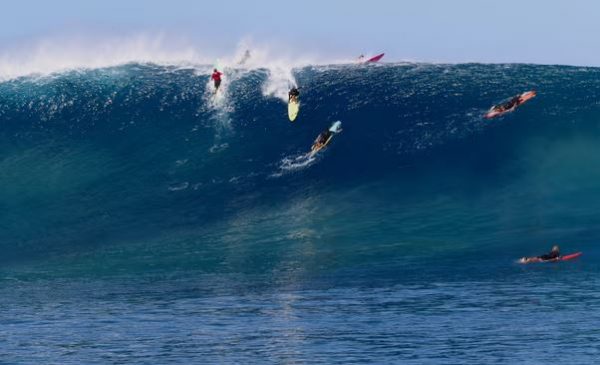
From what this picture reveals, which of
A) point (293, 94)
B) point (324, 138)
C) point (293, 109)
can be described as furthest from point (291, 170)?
point (293, 94)

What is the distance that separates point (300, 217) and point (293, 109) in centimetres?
885

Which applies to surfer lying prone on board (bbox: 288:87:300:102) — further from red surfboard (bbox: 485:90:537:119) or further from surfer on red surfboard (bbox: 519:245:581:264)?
surfer on red surfboard (bbox: 519:245:581:264)

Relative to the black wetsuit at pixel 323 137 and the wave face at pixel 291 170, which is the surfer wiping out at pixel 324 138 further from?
the wave face at pixel 291 170

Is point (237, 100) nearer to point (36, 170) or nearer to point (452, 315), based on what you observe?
point (36, 170)

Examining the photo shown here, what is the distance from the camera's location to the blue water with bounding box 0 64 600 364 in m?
28.7

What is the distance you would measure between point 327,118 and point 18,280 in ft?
54.4

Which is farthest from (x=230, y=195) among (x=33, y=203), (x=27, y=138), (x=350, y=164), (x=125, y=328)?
(x=125, y=328)

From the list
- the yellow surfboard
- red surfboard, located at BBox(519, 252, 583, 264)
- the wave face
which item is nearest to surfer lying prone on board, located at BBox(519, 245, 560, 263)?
red surfboard, located at BBox(519, 252, 583, 264)

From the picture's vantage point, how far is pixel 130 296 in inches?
1350

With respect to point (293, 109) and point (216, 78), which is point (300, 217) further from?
point (216, 78)

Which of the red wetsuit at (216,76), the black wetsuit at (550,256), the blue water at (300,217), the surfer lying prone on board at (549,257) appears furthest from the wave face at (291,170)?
the black wetsuit at (550,256)

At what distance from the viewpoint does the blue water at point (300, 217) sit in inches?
1131

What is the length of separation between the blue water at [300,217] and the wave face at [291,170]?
105mm

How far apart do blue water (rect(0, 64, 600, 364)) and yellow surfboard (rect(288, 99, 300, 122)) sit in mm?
335
